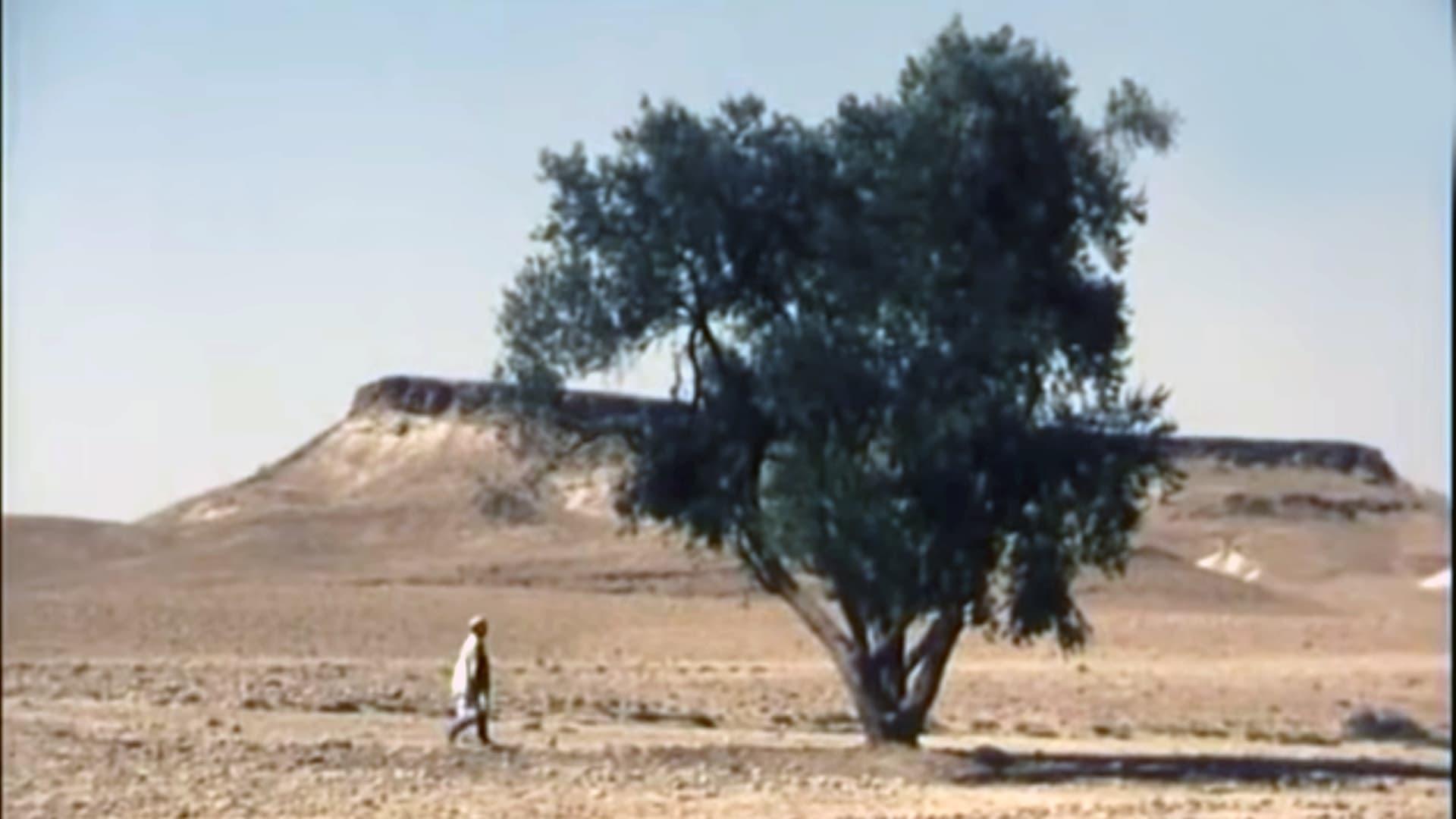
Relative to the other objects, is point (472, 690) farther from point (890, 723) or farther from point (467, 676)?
point (890, 723)

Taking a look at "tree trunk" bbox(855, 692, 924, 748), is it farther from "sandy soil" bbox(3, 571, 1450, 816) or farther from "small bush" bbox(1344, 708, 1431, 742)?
"small bush" bbox(1344, 708, 1431, 742)

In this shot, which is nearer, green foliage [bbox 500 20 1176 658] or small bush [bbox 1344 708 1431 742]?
green foliage [bbox 500 20 1176 658]

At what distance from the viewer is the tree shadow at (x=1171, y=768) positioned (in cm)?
2691

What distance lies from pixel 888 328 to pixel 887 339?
13cm

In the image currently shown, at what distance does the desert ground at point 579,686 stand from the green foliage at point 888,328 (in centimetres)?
201

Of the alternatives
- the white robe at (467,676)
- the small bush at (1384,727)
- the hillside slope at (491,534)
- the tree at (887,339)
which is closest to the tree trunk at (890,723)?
the tree at (887,339)

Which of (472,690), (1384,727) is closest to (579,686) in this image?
(1384,727)

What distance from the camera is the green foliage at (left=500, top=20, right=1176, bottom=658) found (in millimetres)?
28125

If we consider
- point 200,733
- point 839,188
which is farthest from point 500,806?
point 839,188

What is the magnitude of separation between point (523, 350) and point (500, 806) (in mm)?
9465

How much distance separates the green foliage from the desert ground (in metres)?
2.01

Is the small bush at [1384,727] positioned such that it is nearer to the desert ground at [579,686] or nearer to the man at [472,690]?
the desert ground at [579,686]

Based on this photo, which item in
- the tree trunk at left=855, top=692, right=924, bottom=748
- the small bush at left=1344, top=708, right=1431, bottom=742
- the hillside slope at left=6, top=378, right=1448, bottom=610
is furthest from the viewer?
the hillside slope at left=6, top=378, right=1448, bottom=610

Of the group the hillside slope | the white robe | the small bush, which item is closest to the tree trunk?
the white robe
